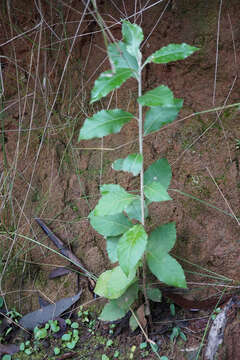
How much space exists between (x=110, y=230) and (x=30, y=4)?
136 cm

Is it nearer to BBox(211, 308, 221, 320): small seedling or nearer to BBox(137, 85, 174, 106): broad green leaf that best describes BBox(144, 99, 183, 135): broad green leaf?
BBox(137, 85, 174, 106): broad green leaf

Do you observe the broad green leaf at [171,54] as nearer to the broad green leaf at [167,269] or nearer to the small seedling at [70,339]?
the broad green leaf at [167,269]

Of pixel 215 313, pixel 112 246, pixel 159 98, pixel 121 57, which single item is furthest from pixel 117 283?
pixel 121 57

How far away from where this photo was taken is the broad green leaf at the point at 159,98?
1067mm

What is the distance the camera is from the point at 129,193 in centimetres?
128

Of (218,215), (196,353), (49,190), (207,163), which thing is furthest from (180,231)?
(49,190)

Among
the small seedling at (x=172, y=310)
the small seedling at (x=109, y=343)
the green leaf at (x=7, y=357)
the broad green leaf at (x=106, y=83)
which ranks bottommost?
the green leaf at (x=7, y=357)

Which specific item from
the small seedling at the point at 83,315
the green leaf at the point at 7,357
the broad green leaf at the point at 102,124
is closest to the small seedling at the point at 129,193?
the broad green leaf at the point at 102,124

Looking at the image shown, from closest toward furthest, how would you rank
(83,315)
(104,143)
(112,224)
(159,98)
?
1. (159,98)
2. (112,224)
3. (83,315)
4. (104,143)

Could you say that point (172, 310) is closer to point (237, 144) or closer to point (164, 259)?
point (164, 259)

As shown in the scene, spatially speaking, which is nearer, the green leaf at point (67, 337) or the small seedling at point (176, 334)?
the small seedling at point (176, 334)

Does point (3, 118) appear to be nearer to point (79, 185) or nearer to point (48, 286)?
point (79, 185)

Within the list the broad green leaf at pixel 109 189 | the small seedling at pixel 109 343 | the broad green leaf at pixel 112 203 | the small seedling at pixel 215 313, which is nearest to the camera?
the broad green leaf at pixel 112 203

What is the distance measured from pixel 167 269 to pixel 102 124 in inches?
21.8
